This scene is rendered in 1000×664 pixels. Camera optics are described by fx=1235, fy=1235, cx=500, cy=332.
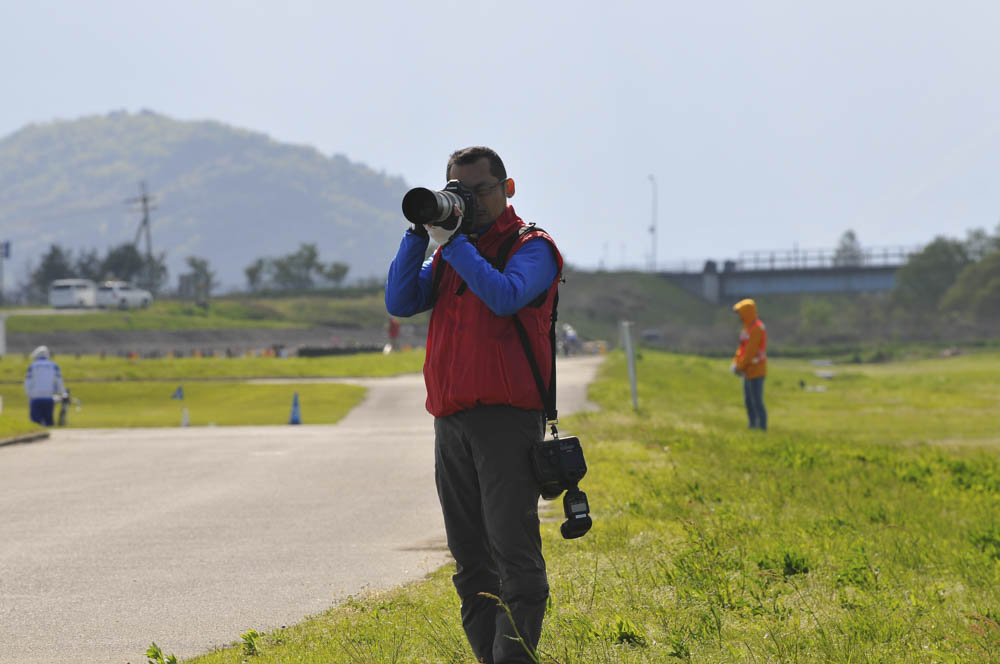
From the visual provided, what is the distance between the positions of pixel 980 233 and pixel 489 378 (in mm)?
135326

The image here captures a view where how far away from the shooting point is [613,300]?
386 ft

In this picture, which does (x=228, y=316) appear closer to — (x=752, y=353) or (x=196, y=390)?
(x=196, y=390)

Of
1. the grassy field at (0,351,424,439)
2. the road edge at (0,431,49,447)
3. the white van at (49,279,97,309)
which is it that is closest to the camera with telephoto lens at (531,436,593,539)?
the road edge at (0,431,49,447)

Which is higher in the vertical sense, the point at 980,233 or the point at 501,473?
the point at 980,233

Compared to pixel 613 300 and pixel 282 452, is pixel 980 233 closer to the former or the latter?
pixel 613 300

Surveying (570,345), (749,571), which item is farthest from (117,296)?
(749,571)

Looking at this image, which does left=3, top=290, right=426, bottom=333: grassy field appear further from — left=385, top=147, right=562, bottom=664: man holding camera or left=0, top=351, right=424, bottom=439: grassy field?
left=385, top=147, right=562, bottom=664: man holding camera

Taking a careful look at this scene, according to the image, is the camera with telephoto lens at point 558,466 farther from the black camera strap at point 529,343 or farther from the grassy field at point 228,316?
the grassy field at point 228,316

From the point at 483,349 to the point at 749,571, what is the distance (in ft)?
9.66

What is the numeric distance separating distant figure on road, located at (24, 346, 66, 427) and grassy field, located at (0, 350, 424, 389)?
17.9m

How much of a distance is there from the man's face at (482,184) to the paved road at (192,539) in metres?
2.47

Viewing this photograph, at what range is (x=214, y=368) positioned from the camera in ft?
157

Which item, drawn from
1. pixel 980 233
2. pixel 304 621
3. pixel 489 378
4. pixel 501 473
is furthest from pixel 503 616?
pixel 980 233

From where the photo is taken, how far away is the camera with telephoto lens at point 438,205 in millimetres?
4387
